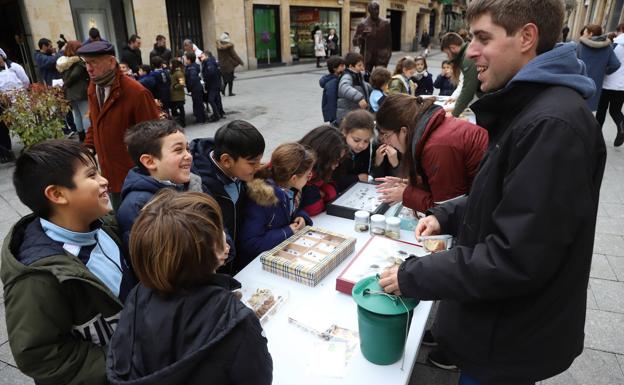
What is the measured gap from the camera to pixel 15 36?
1141 centimetres

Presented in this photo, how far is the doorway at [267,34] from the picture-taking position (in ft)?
58.0

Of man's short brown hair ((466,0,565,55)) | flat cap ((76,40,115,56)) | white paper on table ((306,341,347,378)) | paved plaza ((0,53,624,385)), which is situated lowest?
paved plaza ((0,53,624,385))

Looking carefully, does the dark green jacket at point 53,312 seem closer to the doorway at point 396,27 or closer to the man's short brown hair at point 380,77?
the man's short brown hair at point 380,77

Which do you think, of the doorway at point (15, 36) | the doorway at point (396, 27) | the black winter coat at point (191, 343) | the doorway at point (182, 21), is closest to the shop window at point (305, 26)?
the doorway at point (182, 21)

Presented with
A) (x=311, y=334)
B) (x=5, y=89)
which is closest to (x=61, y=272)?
(x=311, y=334)

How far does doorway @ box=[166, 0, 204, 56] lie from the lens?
1519 cm

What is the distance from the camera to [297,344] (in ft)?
5.24

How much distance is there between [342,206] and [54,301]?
183 centimetres

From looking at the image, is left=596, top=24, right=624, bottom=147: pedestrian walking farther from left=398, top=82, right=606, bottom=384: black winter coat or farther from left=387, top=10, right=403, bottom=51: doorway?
left=387, top=10, right=403, bottom=51: doorway

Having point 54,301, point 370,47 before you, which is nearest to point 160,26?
point 370,47

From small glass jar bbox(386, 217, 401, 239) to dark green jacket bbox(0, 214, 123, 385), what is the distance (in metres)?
1.47

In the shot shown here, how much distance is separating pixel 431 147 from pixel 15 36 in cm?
1342

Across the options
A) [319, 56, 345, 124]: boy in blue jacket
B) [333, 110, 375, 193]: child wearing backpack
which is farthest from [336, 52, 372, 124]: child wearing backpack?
[333, 110, 375, 193]: child wearing backpack

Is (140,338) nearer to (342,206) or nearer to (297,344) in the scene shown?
(297,344)
